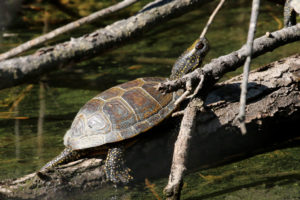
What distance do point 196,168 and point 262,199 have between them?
722mm

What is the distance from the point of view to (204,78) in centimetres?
266

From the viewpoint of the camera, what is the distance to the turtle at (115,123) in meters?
3.27

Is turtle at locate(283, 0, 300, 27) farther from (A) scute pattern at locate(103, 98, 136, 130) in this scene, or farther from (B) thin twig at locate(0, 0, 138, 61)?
(A) scute pattern at locate(103, 98, 136, 130)

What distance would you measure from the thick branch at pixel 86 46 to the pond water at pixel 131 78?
80 centimetres

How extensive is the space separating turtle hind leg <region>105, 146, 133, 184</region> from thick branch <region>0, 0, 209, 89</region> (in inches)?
35.0

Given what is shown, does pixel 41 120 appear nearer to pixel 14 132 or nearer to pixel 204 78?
pixel 14 132

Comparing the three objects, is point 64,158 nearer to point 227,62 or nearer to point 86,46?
point 86,46

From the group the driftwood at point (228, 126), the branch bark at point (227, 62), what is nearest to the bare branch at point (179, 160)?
the branch bark at point (227, 62)

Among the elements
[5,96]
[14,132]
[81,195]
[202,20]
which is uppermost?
[202,20]

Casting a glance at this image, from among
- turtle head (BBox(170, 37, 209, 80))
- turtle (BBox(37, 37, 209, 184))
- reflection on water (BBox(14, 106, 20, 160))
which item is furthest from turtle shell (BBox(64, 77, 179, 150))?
reflection on water (BBox(14, 106, 20, 160))

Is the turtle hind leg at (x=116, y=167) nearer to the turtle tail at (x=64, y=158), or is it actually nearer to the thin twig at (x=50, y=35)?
the turtle tail at (x=64, y=158)

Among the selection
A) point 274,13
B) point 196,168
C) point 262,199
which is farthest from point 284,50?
point 262,199

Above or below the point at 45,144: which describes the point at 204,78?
above

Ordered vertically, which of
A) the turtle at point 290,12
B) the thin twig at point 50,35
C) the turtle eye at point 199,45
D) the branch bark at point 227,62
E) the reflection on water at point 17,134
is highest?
the thin twig at point 50,35
